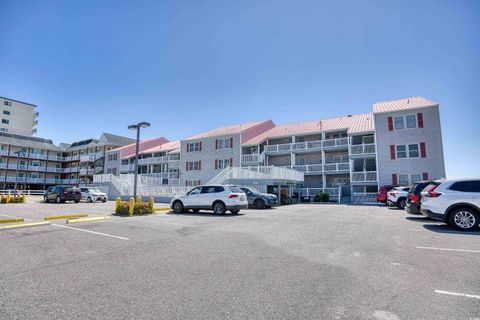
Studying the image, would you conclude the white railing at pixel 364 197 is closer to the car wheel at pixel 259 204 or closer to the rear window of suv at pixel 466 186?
the car wheel at pixel 259 204

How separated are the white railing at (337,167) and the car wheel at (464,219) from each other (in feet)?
67.8

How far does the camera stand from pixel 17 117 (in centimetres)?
6862

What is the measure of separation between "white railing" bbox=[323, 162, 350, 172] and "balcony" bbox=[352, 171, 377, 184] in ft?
4.87

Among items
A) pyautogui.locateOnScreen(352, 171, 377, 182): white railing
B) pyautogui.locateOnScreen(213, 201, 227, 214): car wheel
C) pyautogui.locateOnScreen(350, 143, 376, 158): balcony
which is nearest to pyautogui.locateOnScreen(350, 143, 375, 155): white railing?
pyautogui.locateOnScreen(350, 143, 376, 158): balcony

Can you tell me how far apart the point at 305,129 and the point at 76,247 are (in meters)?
31.1

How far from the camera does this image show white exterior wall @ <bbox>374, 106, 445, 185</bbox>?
80.8 feet

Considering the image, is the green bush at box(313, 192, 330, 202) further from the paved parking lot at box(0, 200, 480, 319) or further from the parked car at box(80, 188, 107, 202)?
the parked car at box(80, 188, 107, 202)

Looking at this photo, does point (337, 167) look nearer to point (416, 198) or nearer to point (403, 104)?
point (403, 104)

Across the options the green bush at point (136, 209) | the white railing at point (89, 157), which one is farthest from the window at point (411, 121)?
the white railing at point (89, 157)

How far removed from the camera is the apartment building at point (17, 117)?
65.9 meters

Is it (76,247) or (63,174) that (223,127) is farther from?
(63,174)

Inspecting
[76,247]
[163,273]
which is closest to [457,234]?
[163,273]

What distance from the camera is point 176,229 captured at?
30.1 ft

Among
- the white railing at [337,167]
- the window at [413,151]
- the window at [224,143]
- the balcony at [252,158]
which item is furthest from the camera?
the window at [224,143]
